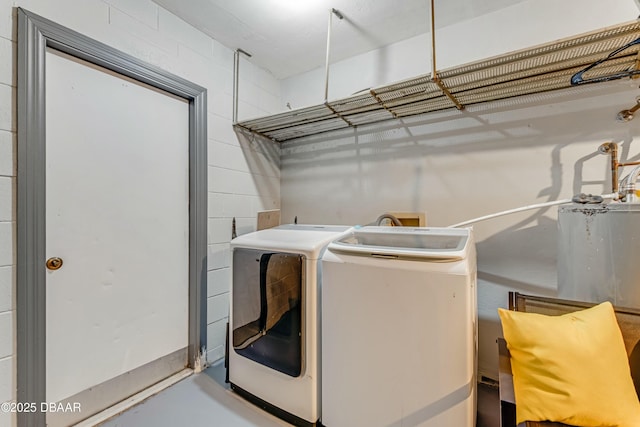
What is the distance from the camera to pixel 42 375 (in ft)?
4.49

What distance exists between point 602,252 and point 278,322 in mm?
1642

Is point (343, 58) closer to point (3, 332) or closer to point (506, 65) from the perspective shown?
point (506, 65)

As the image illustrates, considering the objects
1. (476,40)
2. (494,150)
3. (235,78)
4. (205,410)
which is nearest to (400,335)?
(205,410)

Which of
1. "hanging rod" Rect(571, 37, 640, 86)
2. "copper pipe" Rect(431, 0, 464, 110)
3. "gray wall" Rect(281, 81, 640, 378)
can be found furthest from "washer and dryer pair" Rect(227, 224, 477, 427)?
"hanging rod" Rect(571, 37, 640, 86)

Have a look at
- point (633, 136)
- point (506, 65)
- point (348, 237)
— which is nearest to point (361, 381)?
point (348, 237)

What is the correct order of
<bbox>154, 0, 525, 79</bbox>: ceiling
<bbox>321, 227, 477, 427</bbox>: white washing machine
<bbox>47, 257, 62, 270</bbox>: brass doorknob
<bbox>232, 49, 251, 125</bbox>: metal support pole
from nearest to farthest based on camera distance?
1. <bbox>321, 227, 477, 427</bbox>: white washing machine
2. <bbox>47, 257, 62, 270</bbox>: brass doorknob
3. <bbox>154, 0, 525, 79</bbox>: ceiling
4. <bbox>232, 49, 251, 125</bbox>: metal support pole

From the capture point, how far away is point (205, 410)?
168 cm

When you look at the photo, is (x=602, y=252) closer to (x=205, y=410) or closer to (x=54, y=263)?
(x=205, y=410)

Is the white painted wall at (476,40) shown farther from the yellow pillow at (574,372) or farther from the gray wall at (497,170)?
the yellow pillow at (574,372)

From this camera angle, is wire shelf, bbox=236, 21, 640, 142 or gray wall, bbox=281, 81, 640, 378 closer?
wire shelf, bbox=236, 21, 640, 142

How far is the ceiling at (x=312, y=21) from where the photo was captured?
5.92ft

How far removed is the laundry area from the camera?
1218mm

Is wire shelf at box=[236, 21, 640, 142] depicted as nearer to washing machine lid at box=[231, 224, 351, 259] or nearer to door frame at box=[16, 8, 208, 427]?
washing machine lid at box=[231, 224, 351, 259]

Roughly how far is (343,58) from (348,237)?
1710 mm
